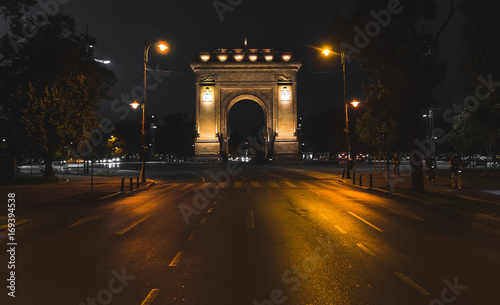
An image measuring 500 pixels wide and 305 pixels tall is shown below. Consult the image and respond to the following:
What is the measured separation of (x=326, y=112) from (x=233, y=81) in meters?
31.2

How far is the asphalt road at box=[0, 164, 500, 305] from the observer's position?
500 cm

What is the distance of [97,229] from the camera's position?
32.2ft

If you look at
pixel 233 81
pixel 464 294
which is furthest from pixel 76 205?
pixel 233 81

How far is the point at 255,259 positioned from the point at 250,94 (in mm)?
72342

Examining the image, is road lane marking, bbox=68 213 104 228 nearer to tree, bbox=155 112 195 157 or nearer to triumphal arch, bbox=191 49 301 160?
triumphal arch, bbox=191 49 301 160

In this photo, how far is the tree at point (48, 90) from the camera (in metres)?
24.6

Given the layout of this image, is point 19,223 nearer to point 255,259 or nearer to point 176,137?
point 255,259

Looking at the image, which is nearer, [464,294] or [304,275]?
[464,294]

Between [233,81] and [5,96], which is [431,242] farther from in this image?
[233,81]

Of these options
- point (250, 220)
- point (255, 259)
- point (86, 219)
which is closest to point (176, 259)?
point (255, 259)

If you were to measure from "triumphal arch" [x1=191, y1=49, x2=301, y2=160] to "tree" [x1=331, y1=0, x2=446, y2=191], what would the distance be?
5629 centimetres

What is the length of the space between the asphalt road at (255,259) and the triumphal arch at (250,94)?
63.8 m

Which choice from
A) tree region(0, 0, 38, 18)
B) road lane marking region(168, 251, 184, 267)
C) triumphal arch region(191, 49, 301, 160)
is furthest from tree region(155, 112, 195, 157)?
road lane marking region(168, 251, 184, 267)

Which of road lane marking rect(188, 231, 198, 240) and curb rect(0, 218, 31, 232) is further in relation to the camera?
curb rect(0, 218, 31, 232)
